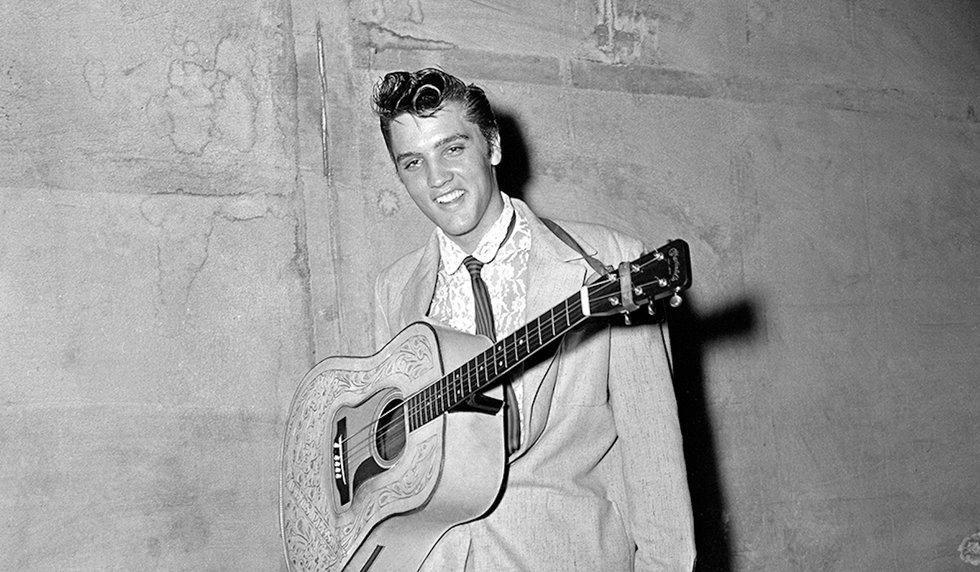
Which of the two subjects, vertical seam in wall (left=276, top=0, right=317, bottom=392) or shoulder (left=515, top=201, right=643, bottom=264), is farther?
vertical seam in wall (left=276, top=0, right=317, bottom=392)

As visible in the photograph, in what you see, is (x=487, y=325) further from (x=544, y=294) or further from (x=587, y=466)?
(x=587, y=466)

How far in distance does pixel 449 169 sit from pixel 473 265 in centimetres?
20

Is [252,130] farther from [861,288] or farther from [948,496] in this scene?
[948,496]

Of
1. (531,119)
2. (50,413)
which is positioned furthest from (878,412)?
(50,413)

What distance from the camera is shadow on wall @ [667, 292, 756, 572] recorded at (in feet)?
11.5

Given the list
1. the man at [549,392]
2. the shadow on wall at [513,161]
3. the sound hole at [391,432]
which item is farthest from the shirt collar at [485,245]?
the shadow on wall at [513,161]

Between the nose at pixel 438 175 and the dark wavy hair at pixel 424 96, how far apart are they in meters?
0.11

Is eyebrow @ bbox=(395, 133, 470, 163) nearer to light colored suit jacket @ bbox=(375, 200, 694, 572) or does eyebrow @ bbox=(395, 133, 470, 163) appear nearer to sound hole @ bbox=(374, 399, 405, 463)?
light colored suit jacket @ bbox=(375, 200, 694, 572)

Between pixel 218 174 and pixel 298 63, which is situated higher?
pixel 298 63

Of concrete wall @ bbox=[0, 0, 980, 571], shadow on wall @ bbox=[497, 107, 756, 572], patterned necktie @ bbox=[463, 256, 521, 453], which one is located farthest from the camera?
shadow on wall @ bbox=[497, 107, 756, 572]

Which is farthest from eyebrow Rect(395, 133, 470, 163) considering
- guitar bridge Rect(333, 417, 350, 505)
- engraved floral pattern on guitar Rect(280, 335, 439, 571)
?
guitar bridge Rect(333, 417, 350, 505)

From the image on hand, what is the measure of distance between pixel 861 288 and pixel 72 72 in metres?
2.68

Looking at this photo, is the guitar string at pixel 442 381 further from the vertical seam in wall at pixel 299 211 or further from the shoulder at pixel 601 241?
the vertical seam in wall at pixel 299 211

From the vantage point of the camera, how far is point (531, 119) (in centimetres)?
341
